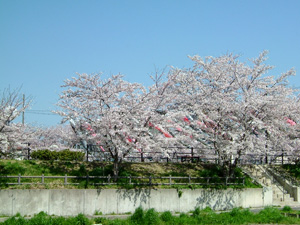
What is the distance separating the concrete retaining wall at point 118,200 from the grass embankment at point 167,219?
7.48 ft

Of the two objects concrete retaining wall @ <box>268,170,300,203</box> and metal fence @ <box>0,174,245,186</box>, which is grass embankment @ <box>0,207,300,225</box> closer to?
metal fence @ <box>0,174,245,186</box>

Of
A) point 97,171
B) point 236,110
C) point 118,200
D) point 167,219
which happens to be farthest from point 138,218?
point 236,110

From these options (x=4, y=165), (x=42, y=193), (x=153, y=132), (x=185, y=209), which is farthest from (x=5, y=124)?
(x=185, y=209)

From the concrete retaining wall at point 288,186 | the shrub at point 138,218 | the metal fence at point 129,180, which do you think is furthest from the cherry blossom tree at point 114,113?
the concrete retaining wall at point 288,186

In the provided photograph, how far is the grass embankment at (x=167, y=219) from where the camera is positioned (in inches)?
773

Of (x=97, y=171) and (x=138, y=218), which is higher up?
(x=97, y=171)

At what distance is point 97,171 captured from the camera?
28453 mm

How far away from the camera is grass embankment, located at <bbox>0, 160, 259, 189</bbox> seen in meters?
26.1

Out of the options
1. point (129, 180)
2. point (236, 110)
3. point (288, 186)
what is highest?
point (236, 110)

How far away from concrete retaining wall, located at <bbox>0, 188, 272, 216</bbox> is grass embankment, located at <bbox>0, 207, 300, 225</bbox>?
2.28 m

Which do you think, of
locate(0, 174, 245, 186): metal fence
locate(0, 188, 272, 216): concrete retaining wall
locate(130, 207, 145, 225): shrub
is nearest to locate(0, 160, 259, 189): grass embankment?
locate(0, 174, 245, 186): metal fence

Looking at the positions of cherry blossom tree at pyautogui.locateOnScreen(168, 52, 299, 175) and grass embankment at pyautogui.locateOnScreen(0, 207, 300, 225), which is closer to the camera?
grass embankment at pyautogui.locateOnScreen(0, 207, 300, 225)

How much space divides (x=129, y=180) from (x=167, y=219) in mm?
7001

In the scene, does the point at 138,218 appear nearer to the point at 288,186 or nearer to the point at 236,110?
the point at 236,110
